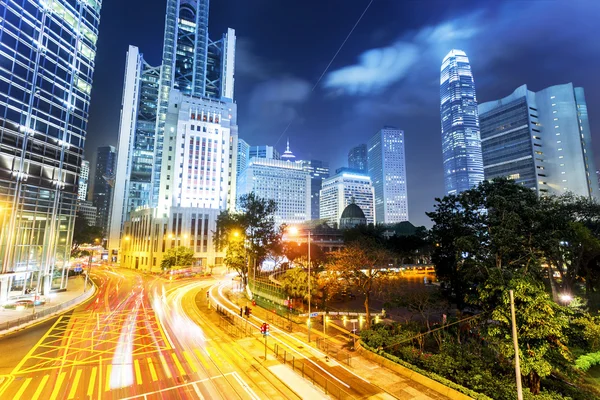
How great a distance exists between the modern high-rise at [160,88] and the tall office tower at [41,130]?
7093 centimetres

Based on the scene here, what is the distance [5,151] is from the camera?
3675cm

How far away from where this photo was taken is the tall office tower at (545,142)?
128m

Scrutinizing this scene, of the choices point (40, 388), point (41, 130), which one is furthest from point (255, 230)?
point (40, 388)

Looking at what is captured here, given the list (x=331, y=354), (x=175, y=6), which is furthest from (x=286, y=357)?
(x=175, y=6)

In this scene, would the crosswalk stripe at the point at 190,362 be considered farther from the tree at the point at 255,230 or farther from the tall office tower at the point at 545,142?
the tall office tower at the point at 545,142

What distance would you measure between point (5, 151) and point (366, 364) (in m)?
47.4

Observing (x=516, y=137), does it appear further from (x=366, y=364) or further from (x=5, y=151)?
(x=5, y=151)

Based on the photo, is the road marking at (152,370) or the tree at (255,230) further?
the tree at (255,230)

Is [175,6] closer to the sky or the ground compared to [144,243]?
closer to the sky

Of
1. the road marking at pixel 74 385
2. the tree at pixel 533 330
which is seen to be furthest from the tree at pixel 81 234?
the tree at pixel 533 330

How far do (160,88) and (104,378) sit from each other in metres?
131

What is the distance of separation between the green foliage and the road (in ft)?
69.2

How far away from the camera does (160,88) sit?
412 ft

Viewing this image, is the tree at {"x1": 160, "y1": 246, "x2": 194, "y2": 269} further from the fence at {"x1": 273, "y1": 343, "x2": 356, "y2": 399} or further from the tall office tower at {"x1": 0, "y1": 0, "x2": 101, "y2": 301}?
the fence at {"x1": 273, "y1": 343, "x2": 356, "y2": 399}
